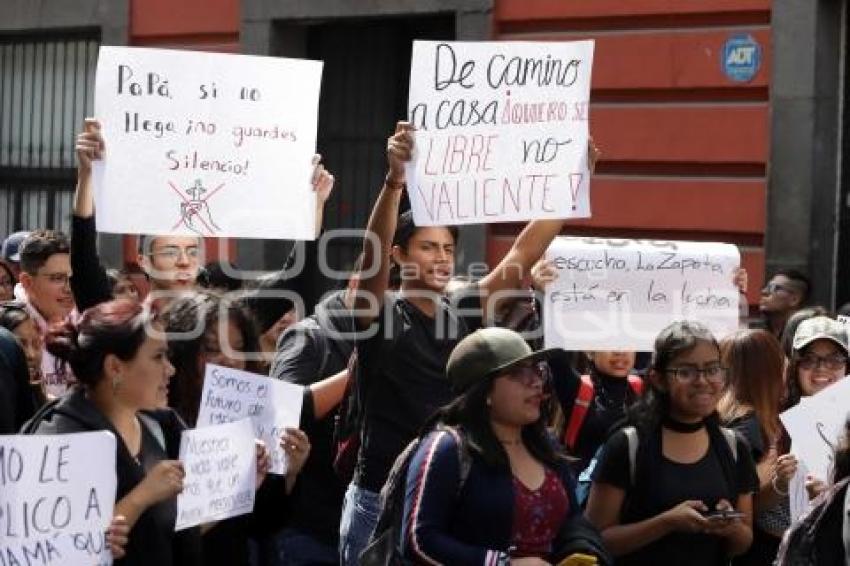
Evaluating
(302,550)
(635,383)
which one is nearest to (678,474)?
(635,383)

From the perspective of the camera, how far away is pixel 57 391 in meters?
6.45

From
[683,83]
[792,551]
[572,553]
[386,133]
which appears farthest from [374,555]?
[386,133]

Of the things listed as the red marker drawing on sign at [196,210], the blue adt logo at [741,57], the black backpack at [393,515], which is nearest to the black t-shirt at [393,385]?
the black backpack at [393,515]

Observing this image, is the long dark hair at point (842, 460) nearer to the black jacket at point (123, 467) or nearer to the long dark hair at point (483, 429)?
the long dark hair at point (483, 429)

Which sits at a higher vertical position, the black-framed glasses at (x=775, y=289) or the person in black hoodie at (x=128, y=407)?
the black-framed glasses at (x=775, y=289)

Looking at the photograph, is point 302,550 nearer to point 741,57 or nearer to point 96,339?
point 96,339

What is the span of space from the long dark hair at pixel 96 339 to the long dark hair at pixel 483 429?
32.2 inches

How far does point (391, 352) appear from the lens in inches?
224

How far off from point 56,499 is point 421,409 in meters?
1.46

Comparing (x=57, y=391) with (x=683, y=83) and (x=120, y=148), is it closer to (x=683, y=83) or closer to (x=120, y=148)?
(x=120, y=148)

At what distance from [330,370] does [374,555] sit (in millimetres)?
1354

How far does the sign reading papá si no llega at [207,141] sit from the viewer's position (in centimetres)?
614

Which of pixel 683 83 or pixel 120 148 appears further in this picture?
pixel 683 83

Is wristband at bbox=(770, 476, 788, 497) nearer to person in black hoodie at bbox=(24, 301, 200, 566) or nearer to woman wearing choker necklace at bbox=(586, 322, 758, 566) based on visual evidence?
woman wearing choker necklace at bbox=(586, 322, 758, 566)
